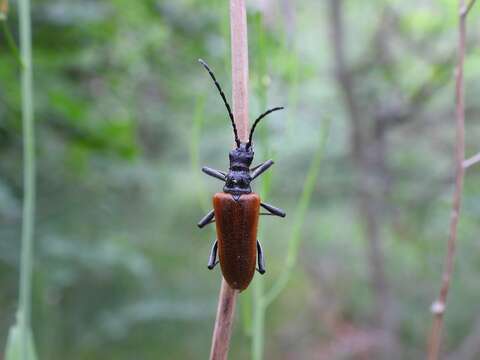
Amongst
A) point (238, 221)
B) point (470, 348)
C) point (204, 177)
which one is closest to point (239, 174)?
point (238, 221)

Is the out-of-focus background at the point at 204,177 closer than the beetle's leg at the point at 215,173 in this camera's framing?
No

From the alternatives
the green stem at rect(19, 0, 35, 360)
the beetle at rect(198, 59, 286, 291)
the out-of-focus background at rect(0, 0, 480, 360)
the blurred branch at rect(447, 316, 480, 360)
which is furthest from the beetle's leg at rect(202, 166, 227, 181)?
the blurred branch at rect(447, 316, 480, 360)

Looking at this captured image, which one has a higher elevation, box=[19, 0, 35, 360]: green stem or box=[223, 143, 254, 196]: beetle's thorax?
box=[223, 143, 254, 196]: beetle's thorax

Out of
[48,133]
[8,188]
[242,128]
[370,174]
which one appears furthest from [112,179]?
[242,128]

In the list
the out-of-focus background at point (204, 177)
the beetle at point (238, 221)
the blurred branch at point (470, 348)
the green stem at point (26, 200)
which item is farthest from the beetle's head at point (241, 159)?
the blurred branch at point (470, 348)

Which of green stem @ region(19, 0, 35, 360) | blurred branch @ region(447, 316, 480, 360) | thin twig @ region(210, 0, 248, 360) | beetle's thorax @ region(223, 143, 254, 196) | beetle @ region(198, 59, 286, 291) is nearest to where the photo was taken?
thin twig @ region(210, 0, 248, 360)

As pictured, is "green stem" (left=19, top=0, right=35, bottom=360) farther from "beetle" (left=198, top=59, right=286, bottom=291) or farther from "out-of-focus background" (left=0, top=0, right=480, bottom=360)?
"out-of-focus background" (left=0, top=0, right=480, bottom=360)

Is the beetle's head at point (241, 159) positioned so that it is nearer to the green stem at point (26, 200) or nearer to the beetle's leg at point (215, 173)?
the beetle's leg at point (215, 173)
